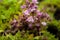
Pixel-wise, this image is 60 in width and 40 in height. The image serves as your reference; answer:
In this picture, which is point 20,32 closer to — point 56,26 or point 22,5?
point 22,5

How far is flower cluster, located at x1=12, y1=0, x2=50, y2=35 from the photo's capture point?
7.58 ft

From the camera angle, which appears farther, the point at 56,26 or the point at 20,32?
the point at 56,26

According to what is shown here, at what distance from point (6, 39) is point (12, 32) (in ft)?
0.72

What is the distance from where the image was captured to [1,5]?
2916 millimetres

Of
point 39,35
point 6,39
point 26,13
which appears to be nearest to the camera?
point 6,39

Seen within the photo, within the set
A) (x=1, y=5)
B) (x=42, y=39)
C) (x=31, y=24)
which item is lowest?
(x=42, y=39)

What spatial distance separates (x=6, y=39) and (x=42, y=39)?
44cm

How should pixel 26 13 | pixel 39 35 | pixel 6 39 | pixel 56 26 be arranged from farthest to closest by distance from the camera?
pixel 56 26 < pixel 39 35 < pixel 26 13 < pixel 6 39

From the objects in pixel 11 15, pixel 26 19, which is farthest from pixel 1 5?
pixel 26 19

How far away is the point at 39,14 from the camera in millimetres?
2369

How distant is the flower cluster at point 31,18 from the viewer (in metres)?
2.31

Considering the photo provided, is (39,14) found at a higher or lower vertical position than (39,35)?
higher

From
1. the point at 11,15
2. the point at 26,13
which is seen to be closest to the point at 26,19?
the point at 26,13

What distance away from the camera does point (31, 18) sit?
231 centimetres
